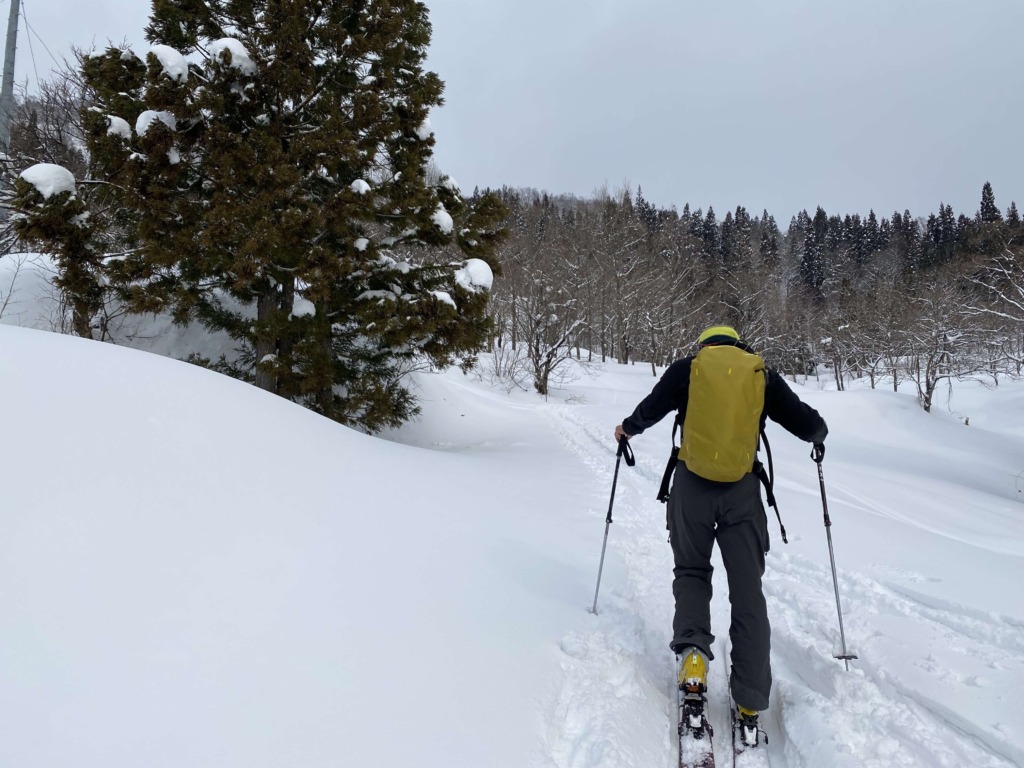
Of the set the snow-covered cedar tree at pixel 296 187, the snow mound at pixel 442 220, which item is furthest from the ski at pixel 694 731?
the snow mound at pixel 442 220

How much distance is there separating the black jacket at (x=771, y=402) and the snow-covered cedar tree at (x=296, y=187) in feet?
19.5

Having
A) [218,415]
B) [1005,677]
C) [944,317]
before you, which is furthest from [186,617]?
[944,317]

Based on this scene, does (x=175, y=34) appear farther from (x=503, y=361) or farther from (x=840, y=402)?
(x=840, y=402)

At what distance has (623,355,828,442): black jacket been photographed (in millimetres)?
2900

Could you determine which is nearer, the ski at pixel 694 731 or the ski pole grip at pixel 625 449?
the ski at pixel 694 731

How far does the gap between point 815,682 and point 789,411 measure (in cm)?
154

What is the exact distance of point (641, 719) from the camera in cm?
256

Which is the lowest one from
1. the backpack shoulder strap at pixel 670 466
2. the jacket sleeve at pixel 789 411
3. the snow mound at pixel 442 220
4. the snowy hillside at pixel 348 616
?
the snowy hillside at pixel 348 616

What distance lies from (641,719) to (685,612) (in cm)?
58

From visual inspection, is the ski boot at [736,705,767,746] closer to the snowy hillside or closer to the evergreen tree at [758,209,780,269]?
the snowy hillside

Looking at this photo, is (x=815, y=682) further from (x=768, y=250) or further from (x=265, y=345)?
(x=768, y=250)

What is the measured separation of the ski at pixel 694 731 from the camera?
237 centimetres

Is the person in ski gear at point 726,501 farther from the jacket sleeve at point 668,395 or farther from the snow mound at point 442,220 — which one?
the snow mound at point 442,220

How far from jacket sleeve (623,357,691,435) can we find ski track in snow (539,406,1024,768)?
1.42m
